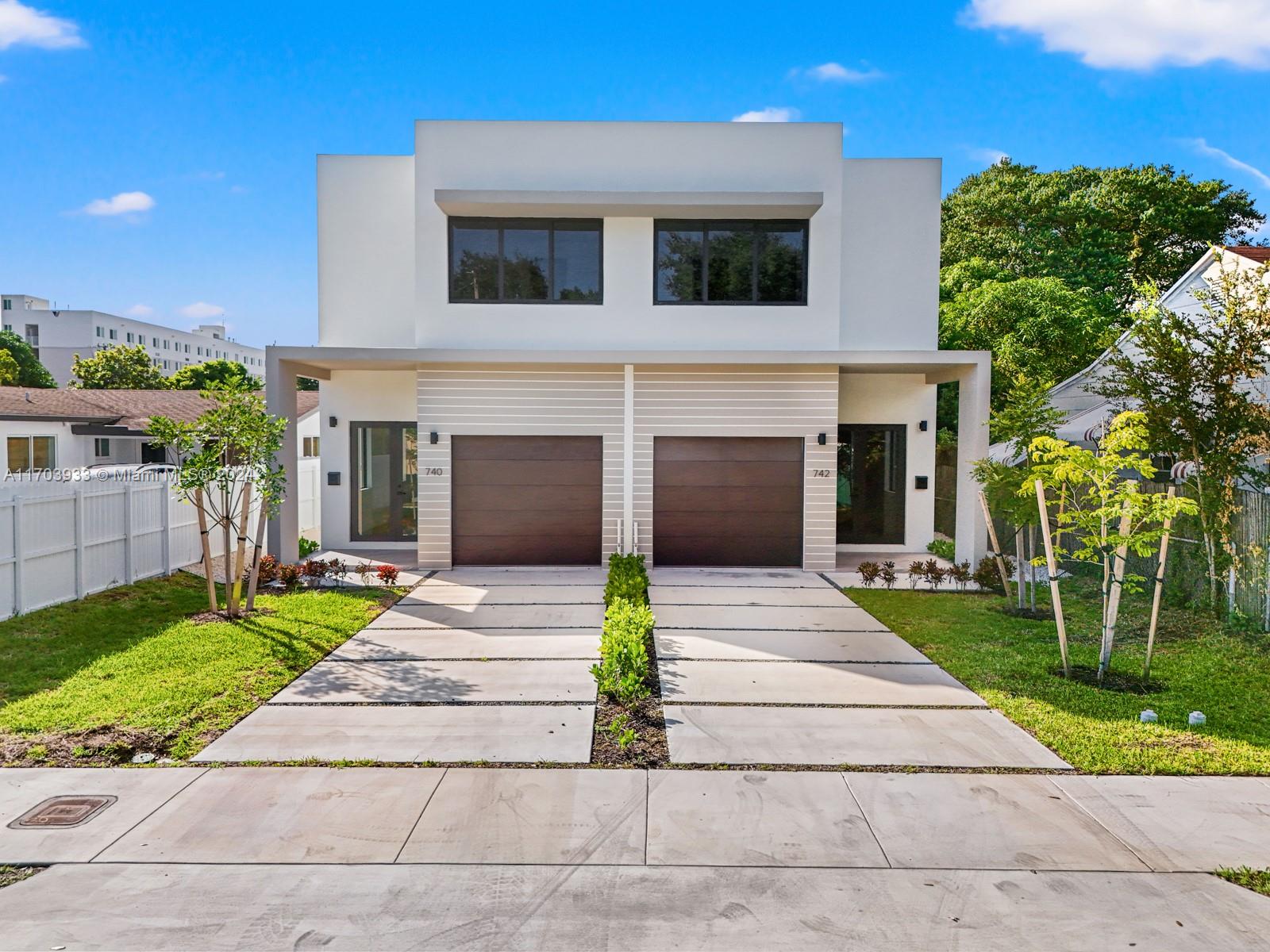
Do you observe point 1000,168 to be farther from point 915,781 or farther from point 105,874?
point 105,874

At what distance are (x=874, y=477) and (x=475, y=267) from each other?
315 inches

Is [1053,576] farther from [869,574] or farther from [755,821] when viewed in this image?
[755,821]

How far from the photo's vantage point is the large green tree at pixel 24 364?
45.7 m

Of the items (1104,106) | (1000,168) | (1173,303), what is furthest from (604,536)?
(1000,168)

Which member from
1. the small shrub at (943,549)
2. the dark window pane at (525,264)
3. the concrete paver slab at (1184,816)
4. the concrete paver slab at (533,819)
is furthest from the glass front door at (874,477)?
the concrete paver slab at (533,819)

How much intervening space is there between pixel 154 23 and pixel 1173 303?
772 inches

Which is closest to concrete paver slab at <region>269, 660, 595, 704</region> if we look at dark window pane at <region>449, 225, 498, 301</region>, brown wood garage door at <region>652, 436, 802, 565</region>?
brown wood garage door at <region>652, 436, 802, 565</region>

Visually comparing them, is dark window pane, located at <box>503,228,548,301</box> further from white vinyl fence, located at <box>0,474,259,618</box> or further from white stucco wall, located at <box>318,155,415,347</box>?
white vinyl fence, located at <box>0,474,259,618</box>

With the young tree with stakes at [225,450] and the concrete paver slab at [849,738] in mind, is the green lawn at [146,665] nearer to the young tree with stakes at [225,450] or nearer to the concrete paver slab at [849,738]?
the young tree with stakes at [225,450]

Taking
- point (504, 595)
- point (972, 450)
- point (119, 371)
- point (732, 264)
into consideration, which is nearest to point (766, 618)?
point (504, 595)

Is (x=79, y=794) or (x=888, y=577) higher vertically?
(x=888, y=577)

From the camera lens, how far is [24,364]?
4694cm

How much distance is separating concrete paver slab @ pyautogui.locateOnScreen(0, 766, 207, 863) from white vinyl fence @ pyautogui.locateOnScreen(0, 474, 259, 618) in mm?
4769

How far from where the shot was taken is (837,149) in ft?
44.9
